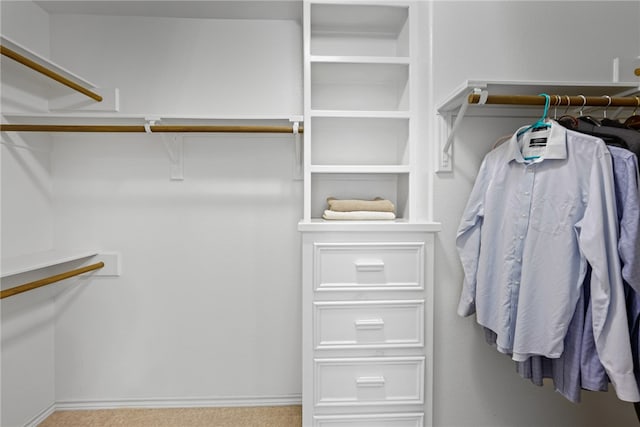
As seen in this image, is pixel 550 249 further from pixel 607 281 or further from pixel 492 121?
pixel 492 121

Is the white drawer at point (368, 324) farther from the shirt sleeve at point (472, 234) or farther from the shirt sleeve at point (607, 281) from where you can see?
the shirt sleeve at point (607, 281)

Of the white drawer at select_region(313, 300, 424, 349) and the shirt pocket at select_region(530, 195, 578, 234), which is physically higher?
the shirt pocket at select_region(530, 195, 578, 234)

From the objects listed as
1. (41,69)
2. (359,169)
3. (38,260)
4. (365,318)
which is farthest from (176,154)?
(365,318)

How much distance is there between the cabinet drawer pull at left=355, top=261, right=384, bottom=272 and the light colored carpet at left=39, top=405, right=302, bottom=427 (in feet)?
3.25

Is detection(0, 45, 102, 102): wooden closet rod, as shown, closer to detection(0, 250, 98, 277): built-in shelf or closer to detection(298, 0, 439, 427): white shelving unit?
detection(0, 250, 98, 277): built-in shelf

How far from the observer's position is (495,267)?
1.34m

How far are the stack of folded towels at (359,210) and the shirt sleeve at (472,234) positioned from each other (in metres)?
0.34

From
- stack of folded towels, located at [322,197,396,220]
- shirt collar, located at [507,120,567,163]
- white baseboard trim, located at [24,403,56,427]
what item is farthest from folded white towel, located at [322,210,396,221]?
white baseboard trim, located at [24,403,56,427]

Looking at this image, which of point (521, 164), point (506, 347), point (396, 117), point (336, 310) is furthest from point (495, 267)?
point (396, 117)

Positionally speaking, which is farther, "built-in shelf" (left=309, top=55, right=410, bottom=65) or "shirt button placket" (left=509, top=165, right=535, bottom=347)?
"built-in shelf" (left=309, top=55, right=410, bottom=65)

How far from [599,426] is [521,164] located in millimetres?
1356

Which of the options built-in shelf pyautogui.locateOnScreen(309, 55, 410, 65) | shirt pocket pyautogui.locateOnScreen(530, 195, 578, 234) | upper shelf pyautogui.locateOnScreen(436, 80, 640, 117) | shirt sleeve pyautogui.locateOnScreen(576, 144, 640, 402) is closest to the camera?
shirt sleeve pyautogui.locateOnScreen(576, 144, 640, 402)

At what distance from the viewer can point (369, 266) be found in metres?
1.52

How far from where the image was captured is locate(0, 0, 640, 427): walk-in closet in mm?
1205
